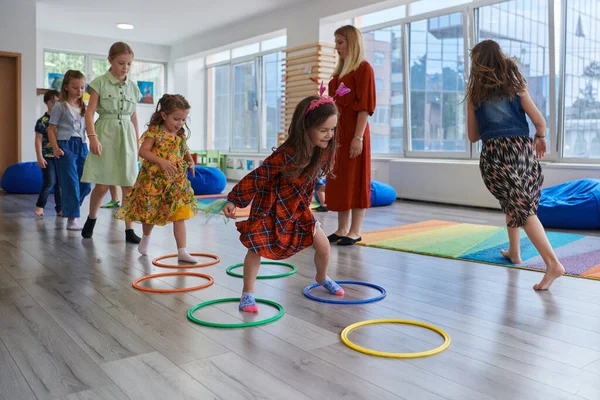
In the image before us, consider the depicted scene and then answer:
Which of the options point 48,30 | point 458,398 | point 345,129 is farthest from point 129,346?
point 48,30

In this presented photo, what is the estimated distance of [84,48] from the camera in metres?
11.2

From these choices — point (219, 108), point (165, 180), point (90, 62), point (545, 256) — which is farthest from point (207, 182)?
point (545, 256)

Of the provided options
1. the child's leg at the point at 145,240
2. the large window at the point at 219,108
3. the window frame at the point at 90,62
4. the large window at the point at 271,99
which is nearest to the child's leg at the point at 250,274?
the child's leg at the point at 145,240

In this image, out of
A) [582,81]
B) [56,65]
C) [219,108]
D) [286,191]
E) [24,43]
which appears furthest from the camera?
[219,108]

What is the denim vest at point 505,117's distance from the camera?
2.84 m

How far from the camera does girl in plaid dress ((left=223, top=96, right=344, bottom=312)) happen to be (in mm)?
2314

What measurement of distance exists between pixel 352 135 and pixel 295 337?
6.89ft

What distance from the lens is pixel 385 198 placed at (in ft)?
22.1

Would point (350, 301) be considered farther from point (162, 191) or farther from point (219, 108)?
point (219, 108)

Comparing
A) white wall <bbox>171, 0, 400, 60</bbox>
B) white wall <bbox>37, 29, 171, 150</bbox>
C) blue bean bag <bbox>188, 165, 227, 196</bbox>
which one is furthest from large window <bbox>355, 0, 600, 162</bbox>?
white wall <bbox>37, 29, 171, 150</bbox>

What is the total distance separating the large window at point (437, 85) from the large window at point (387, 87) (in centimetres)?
24

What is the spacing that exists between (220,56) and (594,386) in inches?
453

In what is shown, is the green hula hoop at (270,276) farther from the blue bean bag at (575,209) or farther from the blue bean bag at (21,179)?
the blue bean bag at (21,179)

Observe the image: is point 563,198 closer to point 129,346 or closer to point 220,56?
point 129,346
